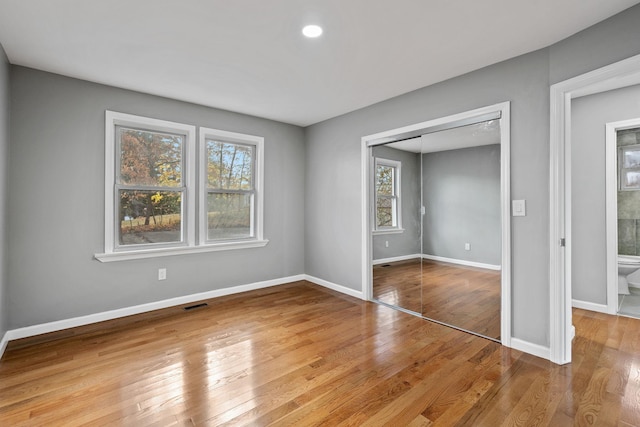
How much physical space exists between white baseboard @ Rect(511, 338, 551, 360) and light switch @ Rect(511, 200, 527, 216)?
107 cm

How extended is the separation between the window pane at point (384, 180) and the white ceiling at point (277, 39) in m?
1.03

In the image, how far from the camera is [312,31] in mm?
2258

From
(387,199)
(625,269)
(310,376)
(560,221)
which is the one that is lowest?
(310,376)

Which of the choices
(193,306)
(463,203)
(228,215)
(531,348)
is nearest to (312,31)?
(463,203)

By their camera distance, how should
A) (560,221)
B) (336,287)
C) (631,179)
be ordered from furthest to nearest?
(336,287) < (631,179) < (560,221)

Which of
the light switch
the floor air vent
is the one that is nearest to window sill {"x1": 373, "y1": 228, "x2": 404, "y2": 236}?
the light switch

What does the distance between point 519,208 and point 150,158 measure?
12.7ft

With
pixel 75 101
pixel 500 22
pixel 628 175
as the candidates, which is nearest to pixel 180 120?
pixel 75 101

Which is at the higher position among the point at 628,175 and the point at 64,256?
the point at 628,175

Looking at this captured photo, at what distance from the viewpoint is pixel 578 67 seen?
2211mm

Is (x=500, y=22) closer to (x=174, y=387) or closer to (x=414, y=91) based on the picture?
(x=414, y=91)

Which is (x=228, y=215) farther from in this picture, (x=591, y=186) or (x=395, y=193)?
(x=591, y=186)

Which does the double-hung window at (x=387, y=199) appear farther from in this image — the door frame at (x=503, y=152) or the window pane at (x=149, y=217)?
the window pane at (x=149, y=217)

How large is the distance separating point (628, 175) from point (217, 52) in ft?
16.4
